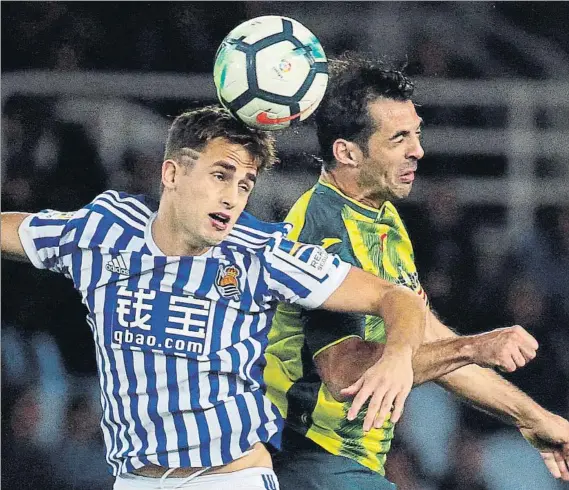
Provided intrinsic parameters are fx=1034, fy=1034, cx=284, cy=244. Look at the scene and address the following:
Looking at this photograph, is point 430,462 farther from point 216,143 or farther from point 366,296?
point 216,143

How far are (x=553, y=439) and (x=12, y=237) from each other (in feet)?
5.69

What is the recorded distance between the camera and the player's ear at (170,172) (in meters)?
2.83

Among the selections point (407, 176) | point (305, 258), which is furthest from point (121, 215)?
point (407, 176)

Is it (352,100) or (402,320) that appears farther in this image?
(352,100)

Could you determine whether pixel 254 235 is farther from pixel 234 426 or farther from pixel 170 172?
pixel 234 426

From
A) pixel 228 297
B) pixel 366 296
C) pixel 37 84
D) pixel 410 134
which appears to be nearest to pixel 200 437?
pixel 228 297

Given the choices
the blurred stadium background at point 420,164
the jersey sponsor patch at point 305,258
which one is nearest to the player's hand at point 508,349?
the jersey sponsor patch at point 305,258

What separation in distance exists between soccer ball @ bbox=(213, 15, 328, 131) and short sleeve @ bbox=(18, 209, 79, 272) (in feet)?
1.83

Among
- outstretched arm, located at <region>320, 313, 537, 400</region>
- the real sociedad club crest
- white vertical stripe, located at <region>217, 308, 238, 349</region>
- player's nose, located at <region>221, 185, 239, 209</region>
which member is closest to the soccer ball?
Result: player's nose, located at <region>221, 185, 239, 209</region>

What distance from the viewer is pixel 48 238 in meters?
2.82

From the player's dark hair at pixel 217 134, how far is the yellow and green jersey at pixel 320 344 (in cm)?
29

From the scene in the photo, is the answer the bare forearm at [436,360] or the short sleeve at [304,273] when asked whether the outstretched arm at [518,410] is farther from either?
the short sleeve at [304,273]

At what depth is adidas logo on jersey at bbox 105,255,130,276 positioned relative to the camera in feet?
9.08

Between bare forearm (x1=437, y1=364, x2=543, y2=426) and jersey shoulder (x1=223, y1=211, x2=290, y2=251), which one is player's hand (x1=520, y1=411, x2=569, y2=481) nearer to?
bare forearm (x1=437, y1=364, x2=543, y2=426)
